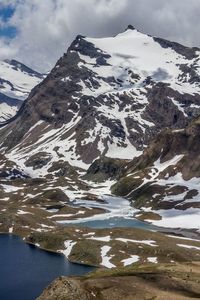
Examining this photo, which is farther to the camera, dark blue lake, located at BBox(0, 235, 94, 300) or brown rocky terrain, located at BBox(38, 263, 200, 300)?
dark blue lake, located at BBox(0, 235, 94, 300)

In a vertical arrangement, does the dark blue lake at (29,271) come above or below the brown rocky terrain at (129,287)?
below

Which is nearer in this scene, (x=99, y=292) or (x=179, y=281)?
(x=99, y=292)

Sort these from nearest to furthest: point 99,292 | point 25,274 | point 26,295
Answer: point 99,292, point 26,295, point 25,274

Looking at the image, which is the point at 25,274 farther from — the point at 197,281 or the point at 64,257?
the point at 197,281

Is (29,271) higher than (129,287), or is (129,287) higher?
(129,287)

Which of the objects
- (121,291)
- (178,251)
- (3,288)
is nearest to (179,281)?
(121,291)

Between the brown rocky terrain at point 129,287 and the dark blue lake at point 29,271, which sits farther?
the dark blue lake at point 29,271

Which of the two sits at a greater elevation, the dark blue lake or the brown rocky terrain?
the brown rocky terrain

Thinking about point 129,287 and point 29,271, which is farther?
point 29,271
